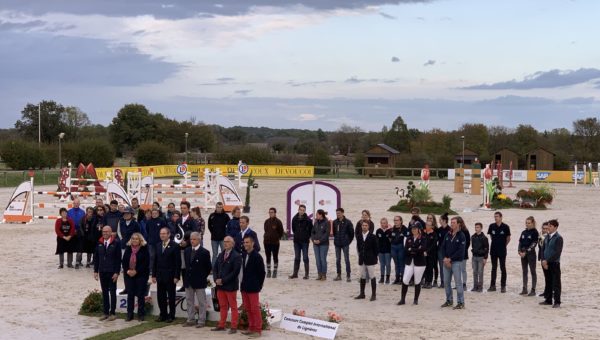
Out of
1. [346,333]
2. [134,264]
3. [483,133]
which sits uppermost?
[483,133]

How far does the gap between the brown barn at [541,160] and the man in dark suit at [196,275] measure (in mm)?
64101

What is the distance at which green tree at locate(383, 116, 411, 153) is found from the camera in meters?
98.8

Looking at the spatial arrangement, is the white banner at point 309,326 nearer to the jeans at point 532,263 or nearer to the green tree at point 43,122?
the jeans at point 532,263

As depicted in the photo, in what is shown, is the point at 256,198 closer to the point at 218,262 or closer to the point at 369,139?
the point at 218,262

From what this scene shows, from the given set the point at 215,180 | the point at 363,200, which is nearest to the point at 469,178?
the point at 363,200

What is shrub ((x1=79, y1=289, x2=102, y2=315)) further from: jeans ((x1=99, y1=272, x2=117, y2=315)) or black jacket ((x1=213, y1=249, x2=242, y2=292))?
black jacket ((x1=213, y1=249, x2=242, y2=292))

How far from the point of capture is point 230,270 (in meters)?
10.2

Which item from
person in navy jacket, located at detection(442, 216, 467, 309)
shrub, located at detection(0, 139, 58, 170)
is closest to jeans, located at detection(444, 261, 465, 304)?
person in navy jacket, located at detection(442, 216, 467, 309)

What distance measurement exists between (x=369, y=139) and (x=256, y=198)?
76.4 metres

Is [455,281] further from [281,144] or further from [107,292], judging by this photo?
[281,144]

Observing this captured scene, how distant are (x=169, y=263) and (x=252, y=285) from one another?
4.55 ft

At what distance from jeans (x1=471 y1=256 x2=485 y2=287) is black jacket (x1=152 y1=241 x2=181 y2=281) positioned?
562 centimetres

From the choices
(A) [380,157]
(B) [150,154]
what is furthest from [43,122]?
(A) [380,157]

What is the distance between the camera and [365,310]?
39.2ft
